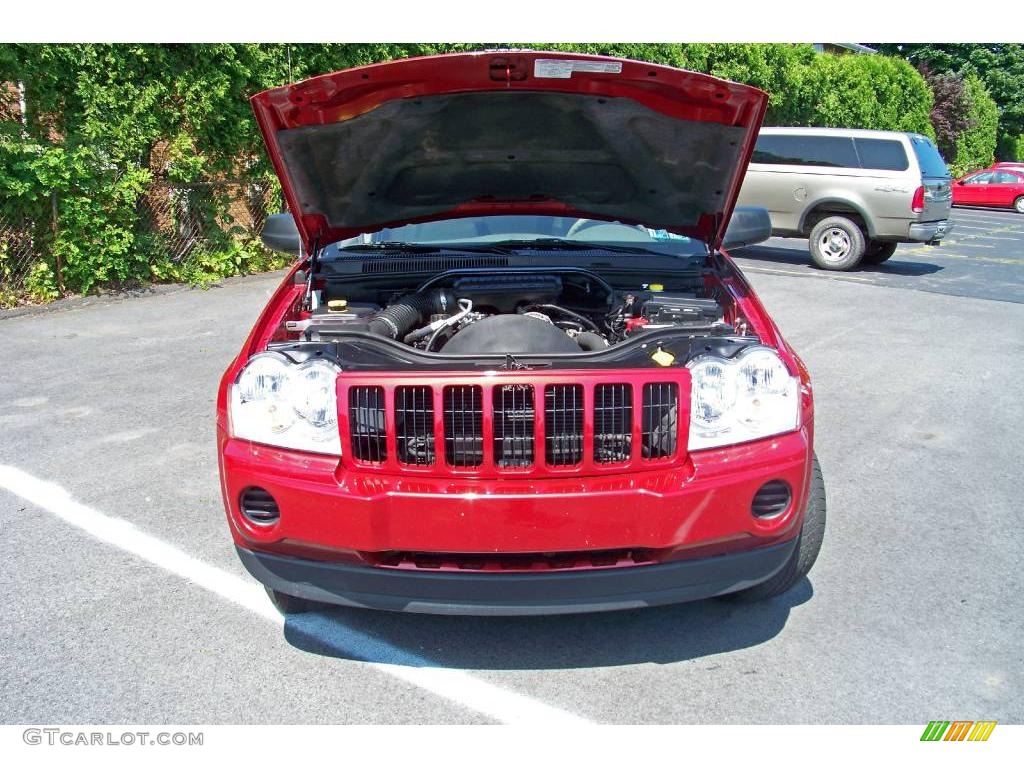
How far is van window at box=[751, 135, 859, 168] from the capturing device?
12969mm

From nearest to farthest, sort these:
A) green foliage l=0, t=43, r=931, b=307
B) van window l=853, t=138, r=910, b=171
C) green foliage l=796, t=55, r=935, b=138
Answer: green foliage l=0, t=43, r=931, b=307 < van window l=853, t=138, r=910, b=171 < green foliage l=796, t=55, r=935, b=138

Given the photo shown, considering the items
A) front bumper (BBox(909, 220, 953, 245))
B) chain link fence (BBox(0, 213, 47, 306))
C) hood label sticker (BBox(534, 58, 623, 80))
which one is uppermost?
hood label sticker (BBox(534, 58, 623, 80))

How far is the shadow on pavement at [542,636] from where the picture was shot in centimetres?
301

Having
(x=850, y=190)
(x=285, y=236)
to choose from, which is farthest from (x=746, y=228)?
(x=850, y=190)

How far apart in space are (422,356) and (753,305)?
1.38 meters

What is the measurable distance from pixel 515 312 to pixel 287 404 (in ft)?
4.54

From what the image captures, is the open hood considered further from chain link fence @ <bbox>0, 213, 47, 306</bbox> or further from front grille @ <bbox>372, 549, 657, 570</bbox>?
chain link fence @ <bbox>0, 213, 47, 306</bbox>

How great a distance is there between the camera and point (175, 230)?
34.9ft

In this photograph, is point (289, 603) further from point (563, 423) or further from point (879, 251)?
point (879, 251)

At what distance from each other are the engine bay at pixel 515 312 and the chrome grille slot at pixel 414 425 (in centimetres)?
24

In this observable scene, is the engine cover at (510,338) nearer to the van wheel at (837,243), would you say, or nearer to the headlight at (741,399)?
the headlight at (741,399)

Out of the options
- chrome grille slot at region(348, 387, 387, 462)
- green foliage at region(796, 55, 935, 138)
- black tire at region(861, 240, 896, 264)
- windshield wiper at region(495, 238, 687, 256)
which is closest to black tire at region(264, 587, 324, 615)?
chrome grille slot at region(348, 387, 387, 462)

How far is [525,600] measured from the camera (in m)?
2.59

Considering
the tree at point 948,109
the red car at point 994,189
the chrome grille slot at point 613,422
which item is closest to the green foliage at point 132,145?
the chrome grille slot at point 613,422
